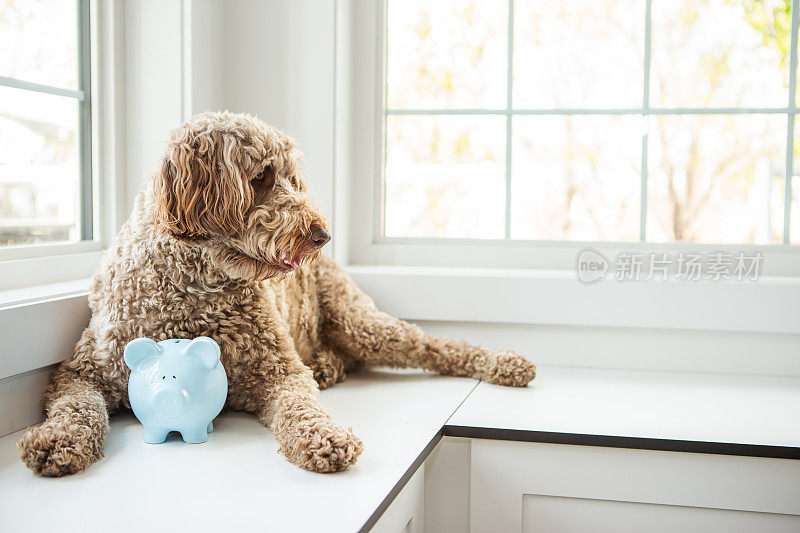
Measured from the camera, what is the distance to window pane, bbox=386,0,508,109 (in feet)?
6.86

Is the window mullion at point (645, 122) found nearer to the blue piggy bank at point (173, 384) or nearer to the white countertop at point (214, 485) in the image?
the white countertop at point (214, 485)

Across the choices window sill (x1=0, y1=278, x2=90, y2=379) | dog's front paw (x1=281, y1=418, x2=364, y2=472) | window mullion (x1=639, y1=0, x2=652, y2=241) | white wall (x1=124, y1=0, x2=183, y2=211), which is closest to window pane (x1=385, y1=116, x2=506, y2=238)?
window mullion (x1=639, y1=0, x2=652, y2=241)

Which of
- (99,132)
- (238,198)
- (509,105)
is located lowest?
(238,198)

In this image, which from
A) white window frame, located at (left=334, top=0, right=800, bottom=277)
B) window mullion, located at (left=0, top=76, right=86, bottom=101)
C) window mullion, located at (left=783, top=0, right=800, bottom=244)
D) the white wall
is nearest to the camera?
window mullion, located at (left=0, top=76, right=86, bottom=101)

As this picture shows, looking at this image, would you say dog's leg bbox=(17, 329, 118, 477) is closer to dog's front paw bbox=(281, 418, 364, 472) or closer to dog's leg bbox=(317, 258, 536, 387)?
dog's front paw bbox=(281, 418, 364, 472)

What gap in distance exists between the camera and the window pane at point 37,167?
5.10 ft

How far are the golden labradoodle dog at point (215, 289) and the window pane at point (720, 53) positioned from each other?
1.15 meters

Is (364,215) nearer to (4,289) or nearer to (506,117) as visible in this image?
(506,117)

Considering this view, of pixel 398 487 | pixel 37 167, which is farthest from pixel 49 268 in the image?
pixel 398 487

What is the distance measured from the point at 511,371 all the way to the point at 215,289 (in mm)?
697

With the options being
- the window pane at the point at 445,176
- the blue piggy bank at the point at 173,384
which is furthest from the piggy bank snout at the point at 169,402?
the window pane at the point at 445,176

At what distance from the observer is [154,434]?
1250 mm

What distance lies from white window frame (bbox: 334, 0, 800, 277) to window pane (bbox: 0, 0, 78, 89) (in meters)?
0.63

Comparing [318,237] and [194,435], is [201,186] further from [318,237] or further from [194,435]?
[194,435]
